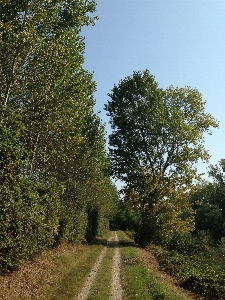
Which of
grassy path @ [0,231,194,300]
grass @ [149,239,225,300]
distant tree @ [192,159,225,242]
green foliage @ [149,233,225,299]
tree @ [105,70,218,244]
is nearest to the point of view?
grassy path @ [0,231,194,300]

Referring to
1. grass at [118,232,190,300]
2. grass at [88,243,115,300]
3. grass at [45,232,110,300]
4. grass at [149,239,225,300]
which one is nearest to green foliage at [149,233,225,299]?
grass at [149,239,225,300]

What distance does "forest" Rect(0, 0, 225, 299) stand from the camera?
47.4ft

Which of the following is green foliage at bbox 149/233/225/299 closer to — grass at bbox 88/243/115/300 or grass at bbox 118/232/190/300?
grass at bbox 118/232/190/300

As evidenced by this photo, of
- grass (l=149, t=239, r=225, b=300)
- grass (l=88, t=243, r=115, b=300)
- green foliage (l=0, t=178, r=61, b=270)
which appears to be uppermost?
green foliage (l=0, t=178, r=61, b=270)

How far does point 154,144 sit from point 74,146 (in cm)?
1149

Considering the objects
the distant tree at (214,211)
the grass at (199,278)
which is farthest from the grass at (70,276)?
the distant tree at (214,211)

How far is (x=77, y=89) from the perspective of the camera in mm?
20906

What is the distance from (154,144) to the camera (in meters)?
37.2

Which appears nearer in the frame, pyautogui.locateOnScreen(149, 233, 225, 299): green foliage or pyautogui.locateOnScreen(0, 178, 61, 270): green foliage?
pyautogui.locateOnScreen(0, 178, 61, 270): green foliage

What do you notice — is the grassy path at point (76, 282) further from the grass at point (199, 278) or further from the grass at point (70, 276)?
the grass at point (199, 278)

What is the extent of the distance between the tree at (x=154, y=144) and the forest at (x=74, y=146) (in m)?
0.12

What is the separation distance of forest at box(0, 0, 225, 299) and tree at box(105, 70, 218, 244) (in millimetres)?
115

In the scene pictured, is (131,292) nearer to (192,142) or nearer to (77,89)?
(77,89)

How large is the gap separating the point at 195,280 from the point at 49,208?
9147mm
